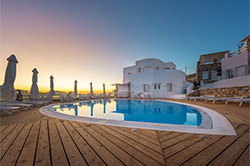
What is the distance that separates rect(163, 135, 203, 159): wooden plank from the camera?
1.44 m

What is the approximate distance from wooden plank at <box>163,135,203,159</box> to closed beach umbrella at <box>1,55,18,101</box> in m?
6.64

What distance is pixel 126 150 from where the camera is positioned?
4.95ft

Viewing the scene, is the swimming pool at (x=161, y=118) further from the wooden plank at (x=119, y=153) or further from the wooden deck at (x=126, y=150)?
the wooden plank at (x=119, y=153)

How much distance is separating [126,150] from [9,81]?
6237mm

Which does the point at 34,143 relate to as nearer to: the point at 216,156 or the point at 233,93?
the point at 216,156

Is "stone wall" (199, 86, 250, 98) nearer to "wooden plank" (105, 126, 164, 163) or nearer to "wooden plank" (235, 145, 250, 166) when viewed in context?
"wooden plank" (235, 145, 250, 166)

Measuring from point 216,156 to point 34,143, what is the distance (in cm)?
293

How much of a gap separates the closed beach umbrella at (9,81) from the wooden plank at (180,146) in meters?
6.64

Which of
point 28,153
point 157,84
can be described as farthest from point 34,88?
point 157,84

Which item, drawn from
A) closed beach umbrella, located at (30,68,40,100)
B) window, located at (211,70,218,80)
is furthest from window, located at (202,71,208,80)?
closed beach umbrella, located at (30,68,40,100)

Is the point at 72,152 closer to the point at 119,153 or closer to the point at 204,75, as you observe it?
the point at 119,153

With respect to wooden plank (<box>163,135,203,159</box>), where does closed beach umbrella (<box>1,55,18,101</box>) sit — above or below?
above

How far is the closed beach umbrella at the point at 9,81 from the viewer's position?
4418 millimetres

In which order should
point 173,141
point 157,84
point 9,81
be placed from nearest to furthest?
point 173,141 < point 9,81 < point 157,84
